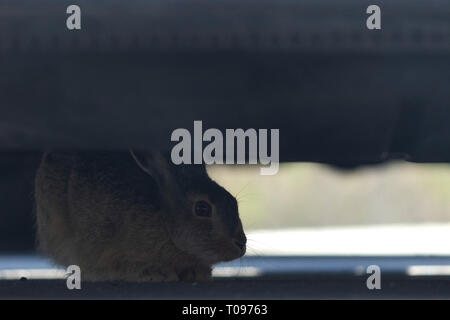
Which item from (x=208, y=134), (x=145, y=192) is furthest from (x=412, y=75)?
(x=145, y=192)

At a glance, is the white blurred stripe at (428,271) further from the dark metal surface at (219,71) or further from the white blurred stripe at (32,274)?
the white blurred stripe at (32,274)

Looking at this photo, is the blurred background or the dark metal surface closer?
the dark metal surface

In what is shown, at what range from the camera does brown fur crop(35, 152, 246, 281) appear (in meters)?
4.78

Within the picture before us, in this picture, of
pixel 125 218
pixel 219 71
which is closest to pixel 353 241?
pixel 125 218

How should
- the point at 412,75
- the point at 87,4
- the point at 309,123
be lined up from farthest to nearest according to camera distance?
the point at 309,123, the point at 412,75, the point at 87,4

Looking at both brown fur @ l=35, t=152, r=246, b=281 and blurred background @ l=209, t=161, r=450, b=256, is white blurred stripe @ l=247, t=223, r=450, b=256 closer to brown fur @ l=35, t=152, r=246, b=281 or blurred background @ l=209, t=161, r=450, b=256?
blurred background @ l=209, t=161, r=450, b=256

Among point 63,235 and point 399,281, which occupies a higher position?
point 63,235

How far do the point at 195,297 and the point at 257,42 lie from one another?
1.02m

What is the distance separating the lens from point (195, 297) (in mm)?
3896

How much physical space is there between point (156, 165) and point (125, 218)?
0.39 m

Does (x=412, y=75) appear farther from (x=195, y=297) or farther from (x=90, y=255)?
(x=90, y=255)

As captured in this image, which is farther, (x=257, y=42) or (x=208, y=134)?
(x=208, y=134)

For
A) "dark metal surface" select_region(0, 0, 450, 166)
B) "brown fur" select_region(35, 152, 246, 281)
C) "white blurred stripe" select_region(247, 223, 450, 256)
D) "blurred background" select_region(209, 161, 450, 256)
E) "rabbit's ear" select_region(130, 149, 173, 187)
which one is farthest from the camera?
"white blurred stripe" select_region(247, 223, 450, 256)

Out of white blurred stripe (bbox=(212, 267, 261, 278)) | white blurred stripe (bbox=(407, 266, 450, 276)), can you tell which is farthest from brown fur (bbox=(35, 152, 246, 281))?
white blurred stripe (bbox=(407, 266, 450, 276))
